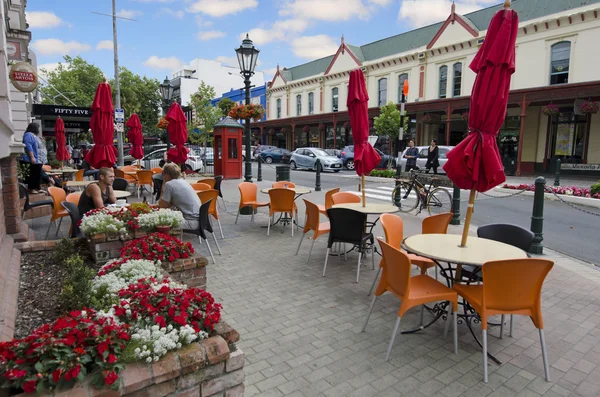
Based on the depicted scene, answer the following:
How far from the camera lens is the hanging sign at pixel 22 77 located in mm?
9352

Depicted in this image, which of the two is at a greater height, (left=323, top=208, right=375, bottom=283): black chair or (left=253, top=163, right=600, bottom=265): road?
(left=323, top=208, right=375, bottom=283): black chair

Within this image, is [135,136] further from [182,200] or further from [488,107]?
[488,107]

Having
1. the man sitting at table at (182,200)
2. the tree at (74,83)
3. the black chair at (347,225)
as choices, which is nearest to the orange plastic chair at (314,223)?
the black chair at (347,225)

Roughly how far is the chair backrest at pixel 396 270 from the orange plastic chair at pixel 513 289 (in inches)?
23.2

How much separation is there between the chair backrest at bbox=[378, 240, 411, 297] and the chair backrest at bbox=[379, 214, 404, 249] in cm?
73

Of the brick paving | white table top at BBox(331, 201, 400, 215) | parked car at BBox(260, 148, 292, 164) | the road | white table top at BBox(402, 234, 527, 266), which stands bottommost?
the brick paving

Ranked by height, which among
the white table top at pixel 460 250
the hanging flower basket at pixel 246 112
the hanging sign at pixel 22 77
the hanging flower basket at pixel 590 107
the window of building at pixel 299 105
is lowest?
the white table top at pixel 460 250

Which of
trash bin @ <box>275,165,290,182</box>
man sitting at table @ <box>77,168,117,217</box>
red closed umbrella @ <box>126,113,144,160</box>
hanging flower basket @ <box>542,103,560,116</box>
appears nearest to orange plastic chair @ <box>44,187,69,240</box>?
man sitting at table @ <box>77,168,117,217</box>

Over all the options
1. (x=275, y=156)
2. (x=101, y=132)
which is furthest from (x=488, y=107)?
(x=275, y=156)

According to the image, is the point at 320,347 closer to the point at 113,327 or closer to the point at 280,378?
the point at 280,378

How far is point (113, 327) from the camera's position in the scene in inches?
82.8

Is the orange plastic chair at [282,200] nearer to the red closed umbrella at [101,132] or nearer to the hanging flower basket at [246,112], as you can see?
the red closed umbrella at [101,132]

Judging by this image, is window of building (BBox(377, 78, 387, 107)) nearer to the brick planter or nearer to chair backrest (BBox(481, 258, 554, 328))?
chair backrest (BBox(481, 258, 554, 328))

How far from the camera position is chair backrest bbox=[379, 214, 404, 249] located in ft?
14.5
